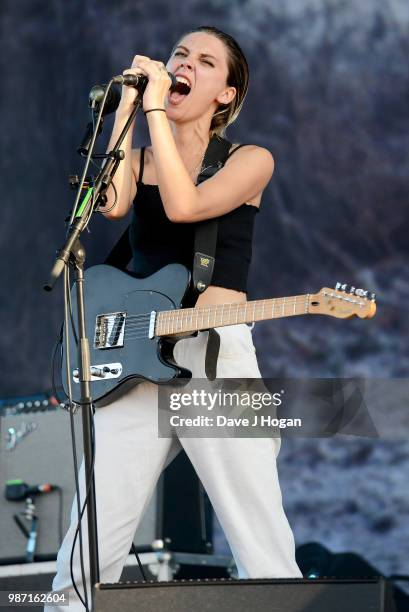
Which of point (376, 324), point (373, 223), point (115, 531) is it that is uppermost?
point (373, 223)

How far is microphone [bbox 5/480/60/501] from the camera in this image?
12.9 ft

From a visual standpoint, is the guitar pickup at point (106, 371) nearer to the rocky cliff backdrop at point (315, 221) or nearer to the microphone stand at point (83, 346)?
the microphone stand at point (83, 346)

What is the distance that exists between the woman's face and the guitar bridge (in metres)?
0.58

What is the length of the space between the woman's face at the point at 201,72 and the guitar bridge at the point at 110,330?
577mm

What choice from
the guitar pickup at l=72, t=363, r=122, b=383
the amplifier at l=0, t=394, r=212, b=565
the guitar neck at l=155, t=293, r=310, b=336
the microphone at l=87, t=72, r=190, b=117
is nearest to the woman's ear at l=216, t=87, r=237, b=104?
the microphone at l=87, t=72, r=190, b=117

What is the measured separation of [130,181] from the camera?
9.25 feet

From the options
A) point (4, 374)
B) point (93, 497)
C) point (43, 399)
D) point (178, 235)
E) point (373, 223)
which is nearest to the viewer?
point (93, 497)

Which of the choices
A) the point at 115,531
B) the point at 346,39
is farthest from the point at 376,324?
the point at 115,531

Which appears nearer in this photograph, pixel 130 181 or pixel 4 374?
pixel 130 181

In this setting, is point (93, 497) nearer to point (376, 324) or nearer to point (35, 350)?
point (376, 324)

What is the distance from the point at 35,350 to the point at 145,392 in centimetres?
254

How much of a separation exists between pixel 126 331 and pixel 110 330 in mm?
56

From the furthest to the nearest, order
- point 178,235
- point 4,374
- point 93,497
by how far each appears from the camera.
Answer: point 4,374, point 178,235, point 93,497

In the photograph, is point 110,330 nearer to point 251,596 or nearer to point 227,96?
point 227,96
